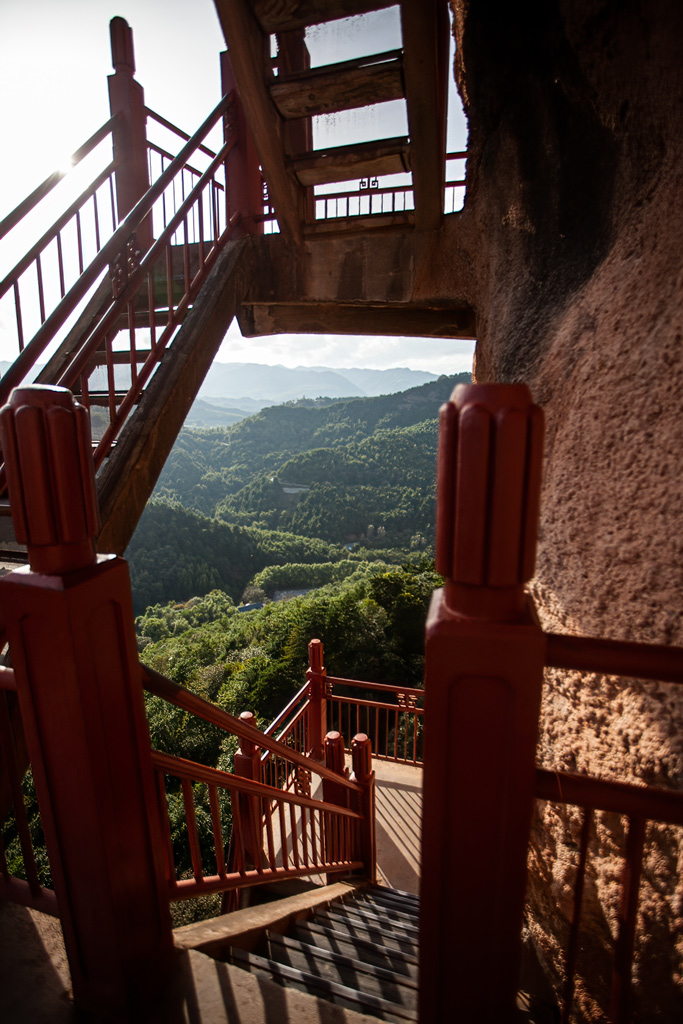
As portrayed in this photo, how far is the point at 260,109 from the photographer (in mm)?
3359

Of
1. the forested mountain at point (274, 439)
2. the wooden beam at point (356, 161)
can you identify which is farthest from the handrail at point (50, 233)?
the forested mountain at point (274, 439)

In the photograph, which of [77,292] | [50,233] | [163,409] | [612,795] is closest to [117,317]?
[77,292]

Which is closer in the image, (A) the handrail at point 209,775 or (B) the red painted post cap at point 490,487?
(B) the red painted post cap at point 490,487

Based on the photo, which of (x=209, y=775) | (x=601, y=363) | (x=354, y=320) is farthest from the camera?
(x=354, y=320)

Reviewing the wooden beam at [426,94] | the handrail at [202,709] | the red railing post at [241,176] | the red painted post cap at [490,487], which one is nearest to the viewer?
the red painted post cap at [490,487]

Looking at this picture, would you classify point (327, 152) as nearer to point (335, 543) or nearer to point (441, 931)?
point (441, 931)

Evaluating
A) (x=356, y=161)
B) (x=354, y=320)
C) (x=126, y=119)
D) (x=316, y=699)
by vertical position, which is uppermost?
(x=126, y=119)

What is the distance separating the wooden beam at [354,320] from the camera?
14.7 ft

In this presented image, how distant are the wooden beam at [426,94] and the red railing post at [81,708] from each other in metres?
3.09

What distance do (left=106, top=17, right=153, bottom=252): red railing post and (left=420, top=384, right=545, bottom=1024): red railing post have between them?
5.18 metres

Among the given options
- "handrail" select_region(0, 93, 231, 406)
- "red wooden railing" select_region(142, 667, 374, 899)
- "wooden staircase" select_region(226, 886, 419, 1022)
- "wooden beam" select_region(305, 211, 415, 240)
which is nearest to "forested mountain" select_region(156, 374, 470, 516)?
"wooden beam" select_region(305, 211, 415, 240)

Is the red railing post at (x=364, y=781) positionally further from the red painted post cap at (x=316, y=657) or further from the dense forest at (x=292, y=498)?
the dense forest at (x=292, y=498)

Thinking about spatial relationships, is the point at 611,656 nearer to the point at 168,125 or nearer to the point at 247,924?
the point at 247,924

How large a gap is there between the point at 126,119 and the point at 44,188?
158 cm
